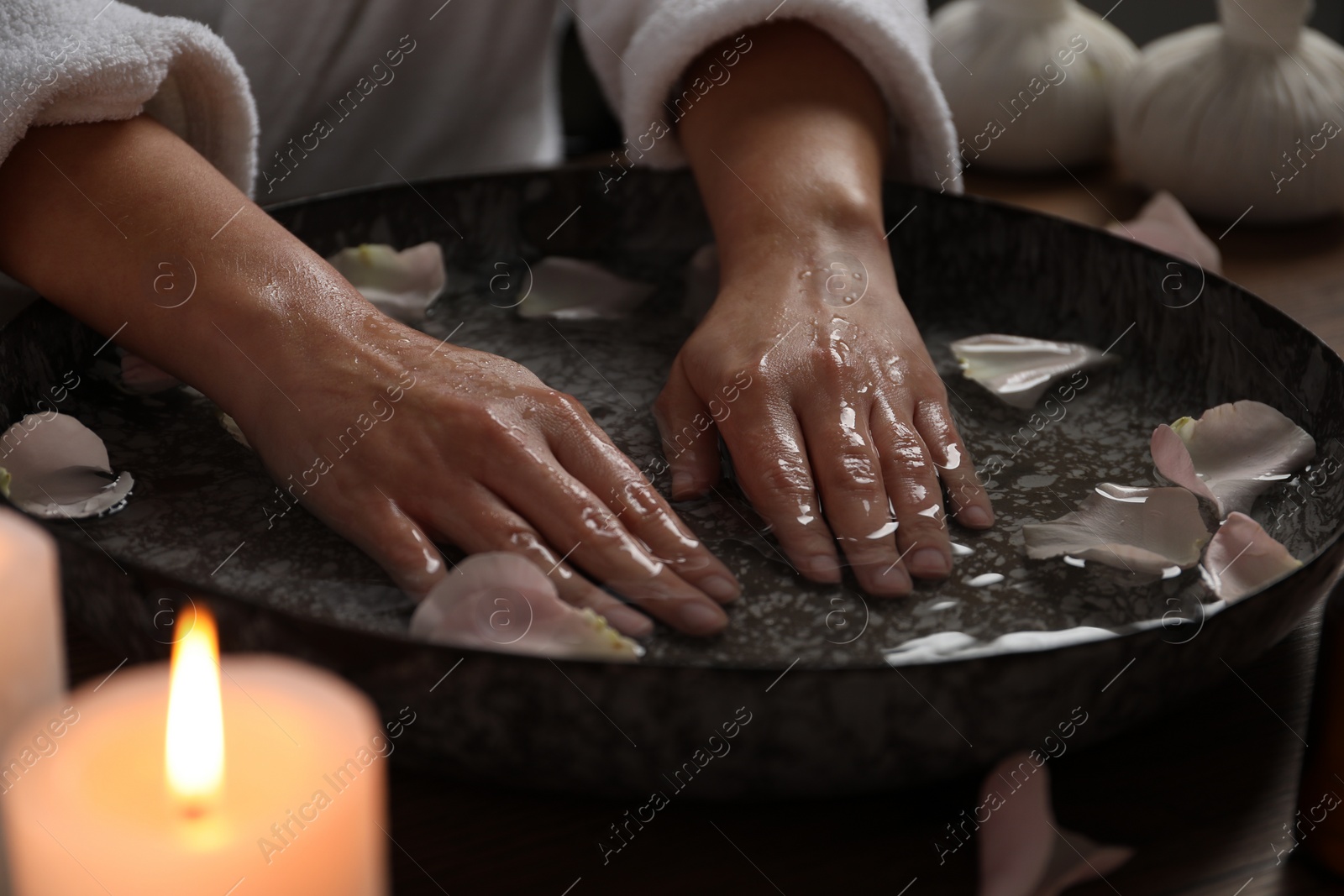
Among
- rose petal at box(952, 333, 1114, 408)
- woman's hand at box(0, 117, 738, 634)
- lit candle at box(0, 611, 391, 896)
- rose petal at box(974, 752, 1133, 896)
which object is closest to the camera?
lit candle at box(0, 611, 391, 896)

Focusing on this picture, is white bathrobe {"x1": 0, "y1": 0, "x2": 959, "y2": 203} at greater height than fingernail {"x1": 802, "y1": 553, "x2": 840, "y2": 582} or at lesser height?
greater

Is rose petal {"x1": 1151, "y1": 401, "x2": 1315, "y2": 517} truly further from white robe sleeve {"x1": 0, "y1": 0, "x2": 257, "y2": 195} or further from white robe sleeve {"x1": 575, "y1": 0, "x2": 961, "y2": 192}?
white robe sleeve {"x1": 0, "y1": 0, "x2": 257, "y2": 195}

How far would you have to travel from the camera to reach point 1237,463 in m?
0.47

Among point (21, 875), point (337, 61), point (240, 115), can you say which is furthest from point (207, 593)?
point (337, 61)

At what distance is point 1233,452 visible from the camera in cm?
48

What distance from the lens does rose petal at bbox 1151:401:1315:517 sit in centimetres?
45

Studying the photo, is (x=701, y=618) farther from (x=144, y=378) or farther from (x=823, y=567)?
(x=144, y=378)

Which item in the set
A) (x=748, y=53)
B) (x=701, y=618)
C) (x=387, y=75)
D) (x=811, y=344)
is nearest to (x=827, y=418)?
(x=811, y=344)

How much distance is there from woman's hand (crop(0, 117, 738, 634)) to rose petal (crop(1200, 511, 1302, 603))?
0.17m

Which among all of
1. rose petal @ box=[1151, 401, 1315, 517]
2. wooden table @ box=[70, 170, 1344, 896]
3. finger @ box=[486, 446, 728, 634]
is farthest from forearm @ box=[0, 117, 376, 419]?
rose petal @ box=[1151, 401, 1315, 517]

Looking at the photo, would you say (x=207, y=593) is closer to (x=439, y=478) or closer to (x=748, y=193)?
(x=439, y=478)

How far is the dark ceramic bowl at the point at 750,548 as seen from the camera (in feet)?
0.97

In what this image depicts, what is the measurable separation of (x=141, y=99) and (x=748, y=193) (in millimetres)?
289

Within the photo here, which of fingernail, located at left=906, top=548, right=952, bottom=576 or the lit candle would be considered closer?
the lit candle
